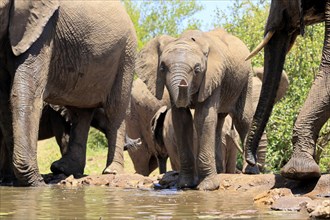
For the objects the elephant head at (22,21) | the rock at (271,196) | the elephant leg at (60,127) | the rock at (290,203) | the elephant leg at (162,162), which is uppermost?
the elephant head at (22,21)

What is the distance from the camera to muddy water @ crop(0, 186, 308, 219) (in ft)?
19.7

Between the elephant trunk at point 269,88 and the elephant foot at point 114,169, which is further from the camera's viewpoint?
the elephant foot at point 114,169

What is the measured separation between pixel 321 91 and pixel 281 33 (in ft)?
2.97

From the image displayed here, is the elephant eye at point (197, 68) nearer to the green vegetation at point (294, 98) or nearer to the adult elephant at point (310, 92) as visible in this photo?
the adult elephant at point (310, 92)

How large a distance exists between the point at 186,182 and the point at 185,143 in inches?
14.1

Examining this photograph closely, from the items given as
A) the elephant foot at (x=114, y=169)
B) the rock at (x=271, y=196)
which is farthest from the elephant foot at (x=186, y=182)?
the rock at (x=271, y=196)

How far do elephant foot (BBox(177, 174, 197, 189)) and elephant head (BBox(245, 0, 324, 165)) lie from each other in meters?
1.15

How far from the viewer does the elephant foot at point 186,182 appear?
921 cm

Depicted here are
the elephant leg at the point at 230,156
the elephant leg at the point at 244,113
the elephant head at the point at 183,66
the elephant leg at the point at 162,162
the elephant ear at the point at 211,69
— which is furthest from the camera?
the elephant leg at the point at 162,162

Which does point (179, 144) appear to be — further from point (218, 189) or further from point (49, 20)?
point (49, 20)

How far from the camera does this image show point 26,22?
9555mm

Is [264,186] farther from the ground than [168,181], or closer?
closer

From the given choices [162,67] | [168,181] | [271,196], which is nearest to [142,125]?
[168,181]

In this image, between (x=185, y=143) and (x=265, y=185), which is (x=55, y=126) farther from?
(x=265, y=185)
